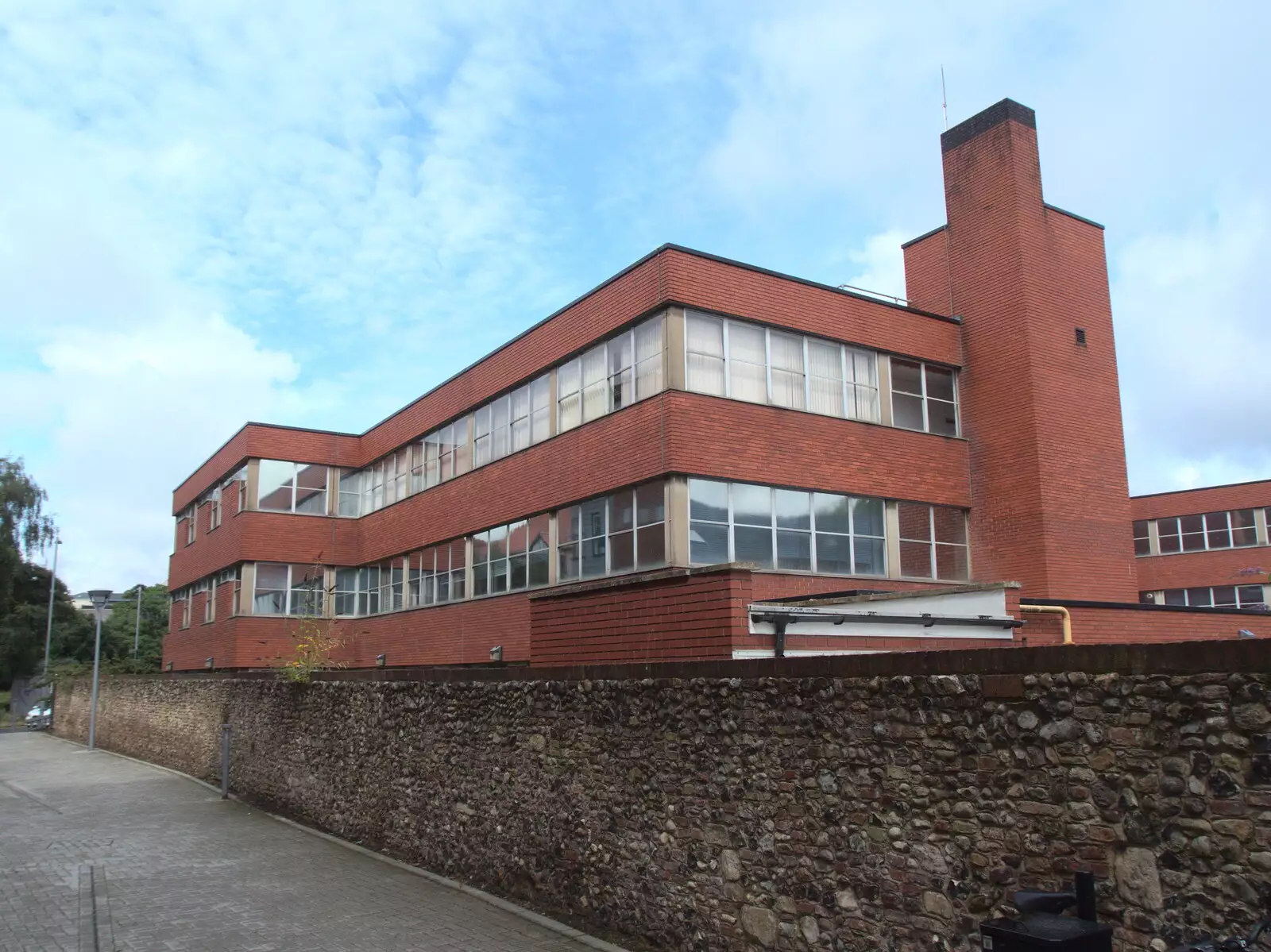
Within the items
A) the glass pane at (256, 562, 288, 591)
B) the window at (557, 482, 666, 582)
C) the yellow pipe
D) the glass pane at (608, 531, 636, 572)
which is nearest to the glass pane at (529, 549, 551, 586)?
the window at (557, 482, 666, 582)

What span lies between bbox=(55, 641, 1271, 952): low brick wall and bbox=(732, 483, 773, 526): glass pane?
7391 millimetres

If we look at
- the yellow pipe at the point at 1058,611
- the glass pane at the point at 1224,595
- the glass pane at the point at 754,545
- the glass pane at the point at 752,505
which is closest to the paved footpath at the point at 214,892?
the glass pane at the point at 754,545

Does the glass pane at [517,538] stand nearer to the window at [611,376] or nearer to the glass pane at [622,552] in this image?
the window at [611,376]

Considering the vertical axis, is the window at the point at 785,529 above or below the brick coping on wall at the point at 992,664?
above

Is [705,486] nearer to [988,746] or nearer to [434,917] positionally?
[434,917]

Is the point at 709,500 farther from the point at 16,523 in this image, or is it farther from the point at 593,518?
the point at 16,523

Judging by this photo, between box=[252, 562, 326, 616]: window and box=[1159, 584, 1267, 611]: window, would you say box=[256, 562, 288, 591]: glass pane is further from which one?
box=[1159, 584, 1267, 611]: window

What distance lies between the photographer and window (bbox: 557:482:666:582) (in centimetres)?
1766

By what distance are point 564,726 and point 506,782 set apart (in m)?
1.26

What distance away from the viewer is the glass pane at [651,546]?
57.0 feet

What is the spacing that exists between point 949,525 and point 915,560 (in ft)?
4.40

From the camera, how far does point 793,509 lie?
18531 millimetres

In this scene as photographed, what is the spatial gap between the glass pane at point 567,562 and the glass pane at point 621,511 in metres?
1.44

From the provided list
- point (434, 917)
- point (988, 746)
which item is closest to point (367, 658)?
point (434, 917)
